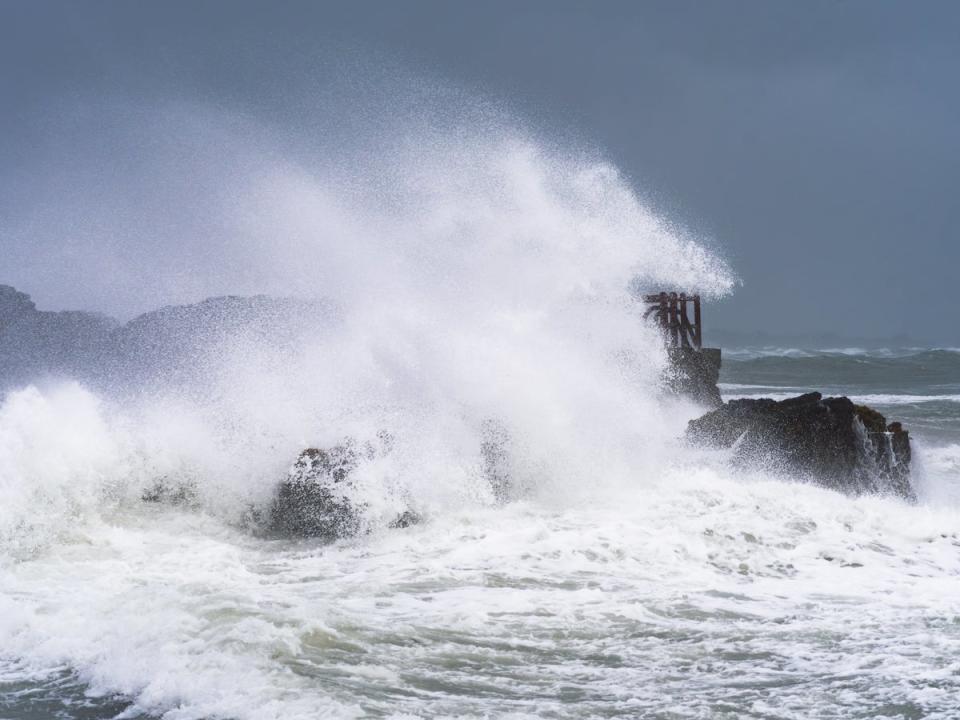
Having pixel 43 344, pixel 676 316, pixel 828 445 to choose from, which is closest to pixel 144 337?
pixel 43 344

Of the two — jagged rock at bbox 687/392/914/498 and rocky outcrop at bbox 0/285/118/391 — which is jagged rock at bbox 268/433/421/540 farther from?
rocky outcrop at bbox 0/285/118/391

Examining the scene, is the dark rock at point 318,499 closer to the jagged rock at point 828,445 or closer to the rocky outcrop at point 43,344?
the jagged rock at point 828,445

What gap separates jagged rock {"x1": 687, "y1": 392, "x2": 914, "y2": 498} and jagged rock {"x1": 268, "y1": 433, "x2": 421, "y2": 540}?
477 cm

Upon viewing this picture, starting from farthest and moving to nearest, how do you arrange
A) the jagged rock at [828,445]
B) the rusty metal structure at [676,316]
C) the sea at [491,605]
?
the rusty metal structure at [676,316], the jagged rock at [828,445], the sea at [491,605]

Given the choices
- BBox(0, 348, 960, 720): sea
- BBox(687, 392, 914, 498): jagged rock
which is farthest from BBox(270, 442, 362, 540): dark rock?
BBox(687, 392, 914, 498): jagged rock

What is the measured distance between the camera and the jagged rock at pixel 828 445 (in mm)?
10719

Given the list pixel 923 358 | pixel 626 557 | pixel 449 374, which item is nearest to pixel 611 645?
pixel 626 557

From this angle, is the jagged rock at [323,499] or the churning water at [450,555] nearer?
the churning water at [450,555]

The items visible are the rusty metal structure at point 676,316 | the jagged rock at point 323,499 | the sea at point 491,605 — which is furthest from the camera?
the rusty metal structure at point 676,316

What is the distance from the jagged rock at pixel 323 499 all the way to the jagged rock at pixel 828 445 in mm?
4774

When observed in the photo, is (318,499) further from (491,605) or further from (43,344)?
(43,344)

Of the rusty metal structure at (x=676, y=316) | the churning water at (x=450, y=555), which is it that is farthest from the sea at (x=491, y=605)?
the rusty metal structure at (x=676, y=316)

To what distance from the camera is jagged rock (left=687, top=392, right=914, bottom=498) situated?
10.7 meters

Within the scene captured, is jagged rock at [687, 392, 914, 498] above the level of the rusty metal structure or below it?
below
